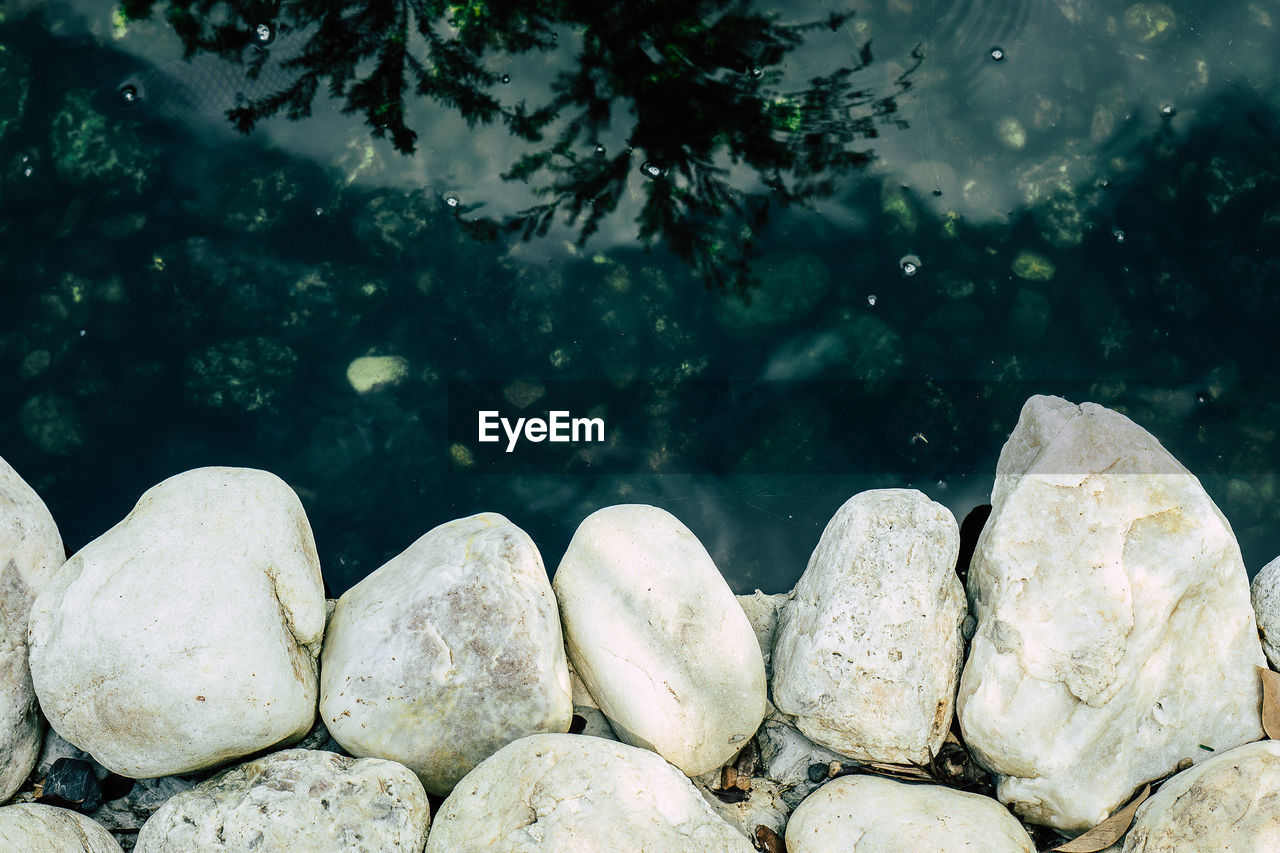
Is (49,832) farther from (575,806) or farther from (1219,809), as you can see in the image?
(1219,809)

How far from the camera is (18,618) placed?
9.30 feet

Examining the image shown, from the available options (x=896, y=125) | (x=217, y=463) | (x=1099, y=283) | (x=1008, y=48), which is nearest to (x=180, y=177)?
(x=217, y=463)

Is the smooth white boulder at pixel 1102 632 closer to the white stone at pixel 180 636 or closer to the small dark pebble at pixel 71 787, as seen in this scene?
the white stone at pixel 180 636

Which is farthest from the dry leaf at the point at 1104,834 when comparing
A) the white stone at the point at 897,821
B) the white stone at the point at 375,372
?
the white stone at the point at 375,372

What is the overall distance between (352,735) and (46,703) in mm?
883

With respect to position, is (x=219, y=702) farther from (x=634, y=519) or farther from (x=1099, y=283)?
(x=1099, y=283)

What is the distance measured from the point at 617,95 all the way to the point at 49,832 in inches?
125

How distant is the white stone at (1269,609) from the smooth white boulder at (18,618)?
13.1ft

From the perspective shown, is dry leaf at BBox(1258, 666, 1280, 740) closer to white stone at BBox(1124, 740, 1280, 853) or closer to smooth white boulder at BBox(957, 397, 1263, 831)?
smooth white boulder at BBox(957, 397, 1263, 831)

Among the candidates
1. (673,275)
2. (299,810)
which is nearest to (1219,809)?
(673,275)

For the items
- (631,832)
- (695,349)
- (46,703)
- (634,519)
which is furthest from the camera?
(695,349)

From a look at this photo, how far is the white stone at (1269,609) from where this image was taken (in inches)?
120

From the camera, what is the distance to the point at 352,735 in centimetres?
281

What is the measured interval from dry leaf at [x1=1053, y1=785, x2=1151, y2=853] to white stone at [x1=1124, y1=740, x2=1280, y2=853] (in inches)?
2.3
